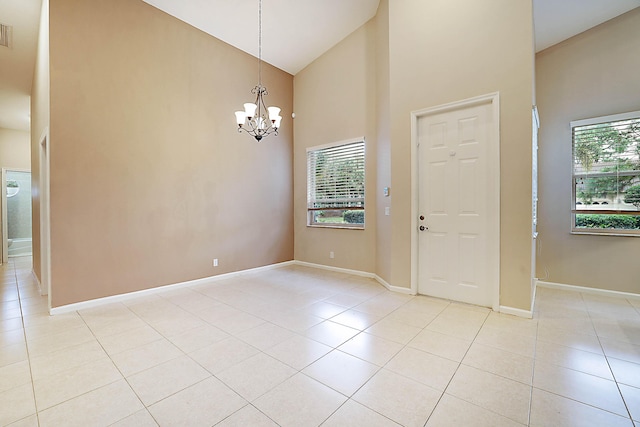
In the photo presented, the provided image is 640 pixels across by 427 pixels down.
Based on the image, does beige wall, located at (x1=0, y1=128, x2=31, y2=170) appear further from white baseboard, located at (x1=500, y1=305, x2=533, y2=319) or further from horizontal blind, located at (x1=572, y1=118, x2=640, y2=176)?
horizontal blind, located at (x1=572, y1=118, x2=640, y2=176)

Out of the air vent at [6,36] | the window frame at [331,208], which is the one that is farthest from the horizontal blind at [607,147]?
the air vent at [6,36]

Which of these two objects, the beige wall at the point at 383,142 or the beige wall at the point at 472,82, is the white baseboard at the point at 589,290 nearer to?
the beige wall at the point at 472,82

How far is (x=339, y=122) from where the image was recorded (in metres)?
4.98

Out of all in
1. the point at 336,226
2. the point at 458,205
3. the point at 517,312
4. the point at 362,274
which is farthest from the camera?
the point at 336,226

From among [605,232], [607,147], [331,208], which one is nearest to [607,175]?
[607,147]

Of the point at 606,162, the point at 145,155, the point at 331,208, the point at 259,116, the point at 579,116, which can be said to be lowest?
the point at 331,208

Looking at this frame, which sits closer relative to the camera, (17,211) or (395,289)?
(395,289)

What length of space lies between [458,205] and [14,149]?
10.2 metres

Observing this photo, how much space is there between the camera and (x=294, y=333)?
262 cm

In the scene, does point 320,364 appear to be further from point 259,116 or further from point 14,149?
point 14,149

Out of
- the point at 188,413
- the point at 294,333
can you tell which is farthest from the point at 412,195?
the point at 188,413

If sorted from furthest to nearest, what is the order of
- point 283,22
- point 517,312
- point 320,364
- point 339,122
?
point 339,122 → point 283,22 → point 517,312 → point 320,364

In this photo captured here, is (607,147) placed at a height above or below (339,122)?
below

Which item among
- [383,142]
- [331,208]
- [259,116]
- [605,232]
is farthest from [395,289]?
[259,116]
